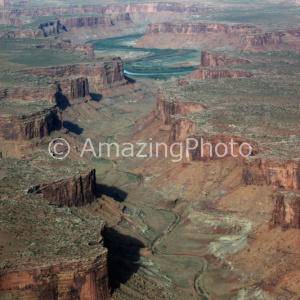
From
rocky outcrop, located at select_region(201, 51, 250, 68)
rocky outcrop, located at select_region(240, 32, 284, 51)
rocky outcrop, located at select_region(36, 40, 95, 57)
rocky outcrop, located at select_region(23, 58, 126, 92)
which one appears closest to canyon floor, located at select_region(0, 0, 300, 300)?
rocky outcrop, located at select_region(23, 58, 126, 92)

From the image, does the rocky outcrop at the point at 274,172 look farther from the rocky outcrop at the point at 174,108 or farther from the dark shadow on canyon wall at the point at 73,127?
the dark shadow on canyon wall at the point at 73,127

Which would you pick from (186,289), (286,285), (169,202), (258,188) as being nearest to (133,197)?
(169,202)

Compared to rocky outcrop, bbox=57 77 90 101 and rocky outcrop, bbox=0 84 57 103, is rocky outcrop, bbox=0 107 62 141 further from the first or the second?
rocky outcrop, bbox=57 77 90 101

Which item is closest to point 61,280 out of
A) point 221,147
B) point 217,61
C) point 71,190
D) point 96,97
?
point 71,190

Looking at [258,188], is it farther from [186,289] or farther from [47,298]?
[47,298]

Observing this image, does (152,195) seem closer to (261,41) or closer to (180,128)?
(180,128)

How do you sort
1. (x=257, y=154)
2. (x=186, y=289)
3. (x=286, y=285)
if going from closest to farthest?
(x=286, y=285) < (x=186, y=289) < (x=257, y=154)
